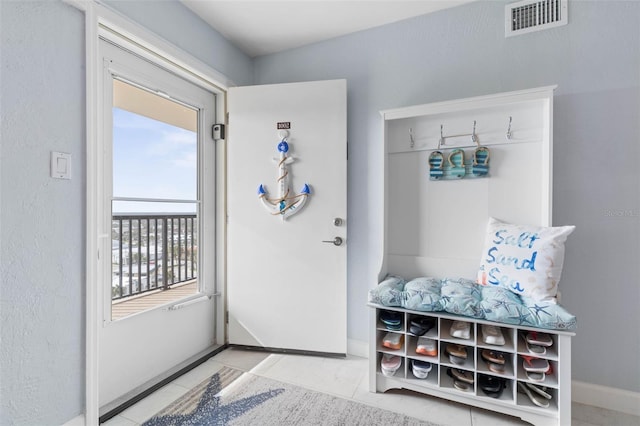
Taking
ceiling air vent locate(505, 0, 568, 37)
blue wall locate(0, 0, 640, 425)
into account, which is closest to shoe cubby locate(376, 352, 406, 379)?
blue wall locate(0, 0, 640, 425)

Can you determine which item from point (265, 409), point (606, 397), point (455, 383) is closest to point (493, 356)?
point (455, 383)

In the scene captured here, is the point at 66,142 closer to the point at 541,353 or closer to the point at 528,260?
the point at 528,260

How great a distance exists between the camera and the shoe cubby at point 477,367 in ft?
4.64

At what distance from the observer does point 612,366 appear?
1.65 meters

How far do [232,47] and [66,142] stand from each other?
4.85ft

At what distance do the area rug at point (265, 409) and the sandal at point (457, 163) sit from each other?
1.36 meters

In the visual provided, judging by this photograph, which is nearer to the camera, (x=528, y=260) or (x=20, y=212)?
A: (x=20, y=212)

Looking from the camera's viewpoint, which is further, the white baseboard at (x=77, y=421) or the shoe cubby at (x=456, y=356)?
the shoe cubby at (x=456, y=356)

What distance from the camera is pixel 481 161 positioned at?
1834mm

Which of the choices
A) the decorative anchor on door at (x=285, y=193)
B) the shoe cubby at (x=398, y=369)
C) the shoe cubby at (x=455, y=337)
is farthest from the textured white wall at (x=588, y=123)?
the decorative anchor on door at (x=285, y=193)

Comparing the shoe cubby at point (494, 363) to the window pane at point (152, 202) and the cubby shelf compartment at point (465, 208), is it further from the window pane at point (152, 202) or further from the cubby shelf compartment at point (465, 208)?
the window pane at point (152, 202)

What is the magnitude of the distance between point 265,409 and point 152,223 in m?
1.29

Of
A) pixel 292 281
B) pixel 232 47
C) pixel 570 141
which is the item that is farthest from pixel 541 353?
pixel 232 47

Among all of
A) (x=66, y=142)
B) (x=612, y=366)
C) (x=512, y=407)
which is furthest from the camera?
(x=612, y=366)
